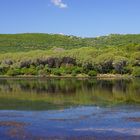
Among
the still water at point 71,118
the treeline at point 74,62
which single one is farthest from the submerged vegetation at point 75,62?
the still water at point 71,118

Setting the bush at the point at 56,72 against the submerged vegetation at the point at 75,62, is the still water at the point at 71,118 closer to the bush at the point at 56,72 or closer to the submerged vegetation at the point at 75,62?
the submerged vegetation at the point at 75,62

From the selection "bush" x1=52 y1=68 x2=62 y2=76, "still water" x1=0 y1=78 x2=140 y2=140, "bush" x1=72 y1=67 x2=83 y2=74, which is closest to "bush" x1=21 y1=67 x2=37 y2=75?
"bush" x1=52 y1=68 x2=62 y2=76

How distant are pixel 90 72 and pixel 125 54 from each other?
492 inches

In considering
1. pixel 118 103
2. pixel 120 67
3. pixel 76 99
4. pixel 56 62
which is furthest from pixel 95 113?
pixel 56 62

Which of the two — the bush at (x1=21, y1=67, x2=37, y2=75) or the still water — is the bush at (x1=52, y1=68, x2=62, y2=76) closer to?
the bush at (x1=21, y1=67, x2=37, y2=75)

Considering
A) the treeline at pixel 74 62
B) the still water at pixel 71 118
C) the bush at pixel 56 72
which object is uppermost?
the treeline at pixel 74 62

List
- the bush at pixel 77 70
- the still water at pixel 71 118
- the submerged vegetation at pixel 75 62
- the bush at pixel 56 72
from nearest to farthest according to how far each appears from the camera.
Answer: the still water at pixel 71 118
the submerged vegetation at pixel 75 62
the bush at pixel 77 70
the bush at pixel 56 72

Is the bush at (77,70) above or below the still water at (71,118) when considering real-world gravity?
above

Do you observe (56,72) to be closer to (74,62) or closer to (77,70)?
(74,62)

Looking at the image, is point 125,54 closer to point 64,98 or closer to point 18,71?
point 18,71

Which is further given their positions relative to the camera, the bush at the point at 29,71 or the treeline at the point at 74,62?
the bush at the point at 29,71

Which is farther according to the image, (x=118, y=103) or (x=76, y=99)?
(x=76, y=99)

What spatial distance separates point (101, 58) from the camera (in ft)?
437

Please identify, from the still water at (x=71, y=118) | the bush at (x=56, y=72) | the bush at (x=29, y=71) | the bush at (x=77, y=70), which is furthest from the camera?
the bush at (x=29, y=71)
